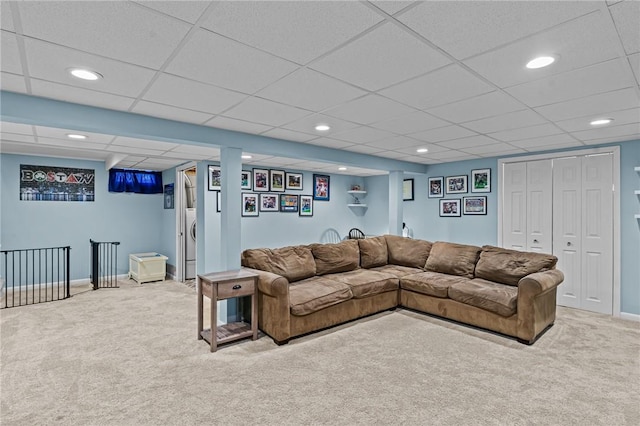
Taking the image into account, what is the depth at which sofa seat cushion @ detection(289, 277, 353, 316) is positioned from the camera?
3525 millimetres

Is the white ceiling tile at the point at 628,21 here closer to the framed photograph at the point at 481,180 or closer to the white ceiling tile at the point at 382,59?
the white ceiling tile at the point at 382,59

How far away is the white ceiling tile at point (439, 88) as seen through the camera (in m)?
2.26

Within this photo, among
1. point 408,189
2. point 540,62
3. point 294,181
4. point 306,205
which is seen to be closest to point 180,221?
point 294,181

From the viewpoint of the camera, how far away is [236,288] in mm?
3455

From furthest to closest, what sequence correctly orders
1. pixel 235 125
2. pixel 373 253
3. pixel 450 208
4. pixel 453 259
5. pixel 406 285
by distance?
1. pixel 450 208
2. pixel 373 253
3. pixel 453 259
4. pixel 406 285
5. pixel 235 125

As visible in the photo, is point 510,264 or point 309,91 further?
point 510,264

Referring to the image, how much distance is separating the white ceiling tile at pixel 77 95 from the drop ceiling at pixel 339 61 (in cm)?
2

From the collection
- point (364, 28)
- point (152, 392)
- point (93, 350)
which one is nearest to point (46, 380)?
point (93, 350)

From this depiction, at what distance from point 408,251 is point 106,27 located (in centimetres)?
464

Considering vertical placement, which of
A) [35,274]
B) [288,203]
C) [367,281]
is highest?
[288,203]

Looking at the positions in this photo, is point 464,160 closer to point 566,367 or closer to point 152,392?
point 566,367

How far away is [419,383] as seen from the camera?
268 cm

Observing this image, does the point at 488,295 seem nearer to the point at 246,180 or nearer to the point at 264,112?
the point at 264,112

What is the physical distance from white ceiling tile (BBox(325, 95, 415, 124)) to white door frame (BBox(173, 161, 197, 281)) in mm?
4260
